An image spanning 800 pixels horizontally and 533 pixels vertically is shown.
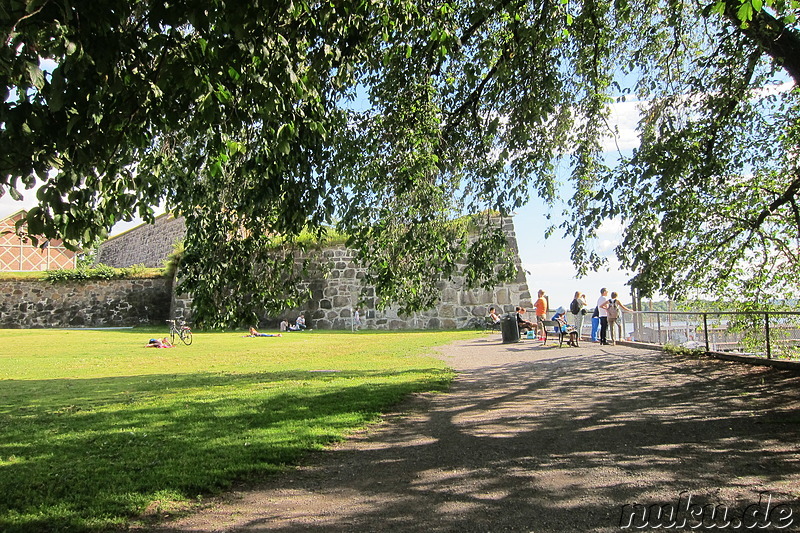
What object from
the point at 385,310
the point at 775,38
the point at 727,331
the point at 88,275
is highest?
the point at 775,38

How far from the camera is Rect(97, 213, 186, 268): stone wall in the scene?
32147 millimetres

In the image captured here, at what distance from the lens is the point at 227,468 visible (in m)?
4.51

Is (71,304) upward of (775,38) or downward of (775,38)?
downward

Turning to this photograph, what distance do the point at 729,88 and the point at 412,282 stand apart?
5.10 m

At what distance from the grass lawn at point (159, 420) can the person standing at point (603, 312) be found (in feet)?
19.9

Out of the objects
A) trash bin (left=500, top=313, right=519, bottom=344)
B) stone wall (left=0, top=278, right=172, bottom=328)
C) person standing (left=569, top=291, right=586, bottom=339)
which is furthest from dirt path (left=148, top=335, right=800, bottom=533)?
stone wall (left=0, top=278, right=172, bottom=328)

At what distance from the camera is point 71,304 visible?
26.2 meters

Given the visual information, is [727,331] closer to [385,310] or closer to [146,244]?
Result: [385,310]

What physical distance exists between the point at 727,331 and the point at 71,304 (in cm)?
2608

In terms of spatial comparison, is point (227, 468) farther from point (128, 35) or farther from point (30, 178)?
point (128, 35)

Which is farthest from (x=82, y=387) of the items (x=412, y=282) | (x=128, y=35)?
(x=128, y=35)

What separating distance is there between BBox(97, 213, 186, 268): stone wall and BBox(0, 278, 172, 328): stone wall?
3.87m

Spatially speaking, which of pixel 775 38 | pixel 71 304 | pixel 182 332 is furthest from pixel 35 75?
pixel 71 304

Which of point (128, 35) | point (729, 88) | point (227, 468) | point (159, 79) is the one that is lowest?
point (227, 468)
